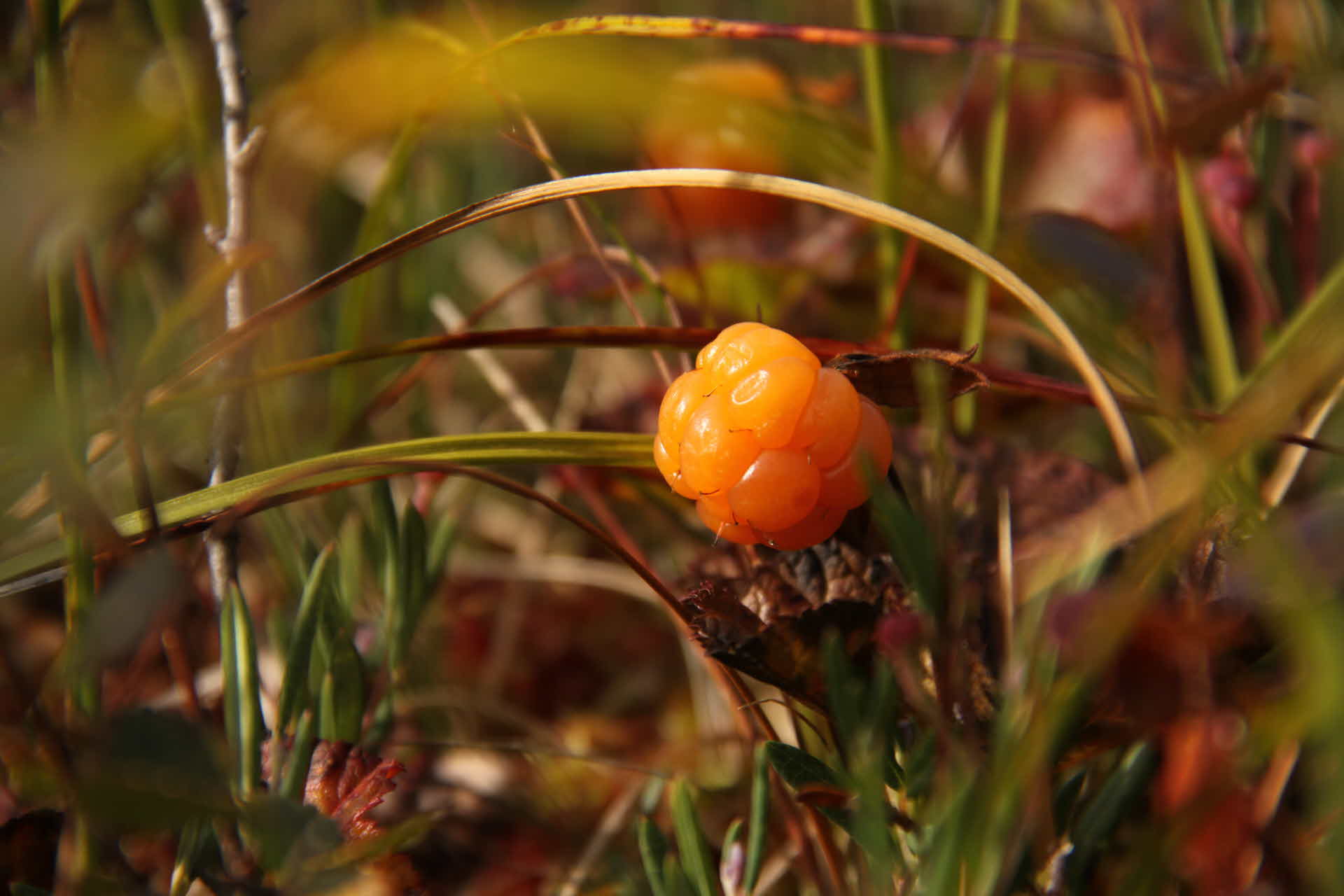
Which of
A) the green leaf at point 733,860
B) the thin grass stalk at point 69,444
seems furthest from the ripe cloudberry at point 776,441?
the thin grass stalk at point 69,444

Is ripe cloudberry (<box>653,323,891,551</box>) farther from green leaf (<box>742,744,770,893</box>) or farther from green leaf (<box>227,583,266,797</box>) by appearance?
green leaf (<box>227,583,266,797</box>)

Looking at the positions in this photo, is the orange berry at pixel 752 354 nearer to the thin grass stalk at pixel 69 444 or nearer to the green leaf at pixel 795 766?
the green leaf at pixel 795 766

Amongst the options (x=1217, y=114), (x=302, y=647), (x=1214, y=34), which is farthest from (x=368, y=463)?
(x=1214, y=34)

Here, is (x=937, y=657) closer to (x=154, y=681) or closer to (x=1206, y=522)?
(x=1206, y=522)

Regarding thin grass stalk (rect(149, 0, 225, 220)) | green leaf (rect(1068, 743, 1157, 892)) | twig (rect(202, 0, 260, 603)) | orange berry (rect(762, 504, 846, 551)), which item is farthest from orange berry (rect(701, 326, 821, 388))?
thin grass stalk (rect(149, 0, 225, 220))

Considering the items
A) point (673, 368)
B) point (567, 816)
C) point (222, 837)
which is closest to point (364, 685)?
point (222, 837)

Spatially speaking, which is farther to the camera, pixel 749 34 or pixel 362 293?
pixel 362 293

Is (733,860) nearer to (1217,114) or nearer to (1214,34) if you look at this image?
(1217,114)
